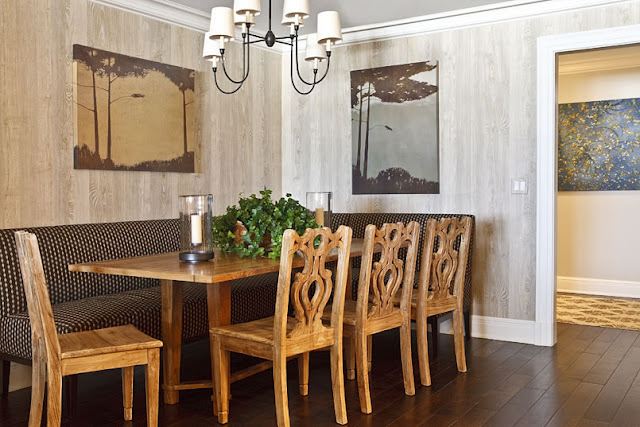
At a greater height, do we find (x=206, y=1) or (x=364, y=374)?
(x=206, y=1)

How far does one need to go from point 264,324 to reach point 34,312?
980 millimetres

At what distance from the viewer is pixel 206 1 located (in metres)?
4.42

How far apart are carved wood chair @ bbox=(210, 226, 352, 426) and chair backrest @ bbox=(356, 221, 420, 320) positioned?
0.18 metres

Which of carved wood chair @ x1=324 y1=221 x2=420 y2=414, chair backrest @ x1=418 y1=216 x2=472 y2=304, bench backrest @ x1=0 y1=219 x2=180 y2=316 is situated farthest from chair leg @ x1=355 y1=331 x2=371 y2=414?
bench backrest @ x1=0 y1=219 x2=180 y2=316

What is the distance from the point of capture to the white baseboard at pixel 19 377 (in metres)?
3.46

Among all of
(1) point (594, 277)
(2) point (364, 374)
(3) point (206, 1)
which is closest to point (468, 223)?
(2) point (364, 374)

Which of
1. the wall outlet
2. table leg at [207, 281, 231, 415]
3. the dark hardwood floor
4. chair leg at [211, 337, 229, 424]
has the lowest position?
the dark hardwood floor

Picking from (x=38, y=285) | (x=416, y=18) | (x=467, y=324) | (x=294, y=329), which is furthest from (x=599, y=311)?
(x=38, y=285)

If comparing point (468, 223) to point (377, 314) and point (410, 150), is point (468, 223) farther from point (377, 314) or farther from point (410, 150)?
point (410, 150)

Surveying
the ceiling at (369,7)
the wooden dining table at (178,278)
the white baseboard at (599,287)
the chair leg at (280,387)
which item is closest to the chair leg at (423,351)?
the wooden dining table at (178,278)

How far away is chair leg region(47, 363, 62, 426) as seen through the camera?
7.91ft

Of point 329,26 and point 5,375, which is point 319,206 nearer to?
point 329,26

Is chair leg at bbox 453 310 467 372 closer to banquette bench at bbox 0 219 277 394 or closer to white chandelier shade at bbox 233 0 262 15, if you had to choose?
banquette bench at bbox 0 219 277 394

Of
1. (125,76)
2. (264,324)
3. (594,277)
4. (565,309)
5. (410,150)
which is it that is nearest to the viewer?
(264,324)
